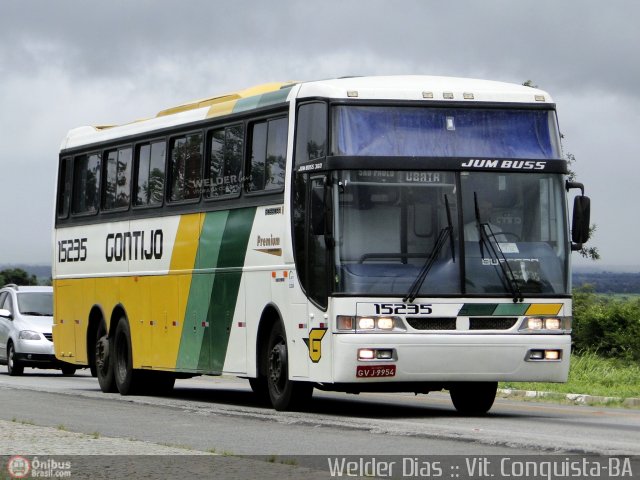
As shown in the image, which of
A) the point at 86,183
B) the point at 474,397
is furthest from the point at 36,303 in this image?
the point at 474,397

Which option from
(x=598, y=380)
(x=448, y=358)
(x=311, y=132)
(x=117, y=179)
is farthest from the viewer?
(x=598, y=380)

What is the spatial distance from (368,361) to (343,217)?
1.60 metres

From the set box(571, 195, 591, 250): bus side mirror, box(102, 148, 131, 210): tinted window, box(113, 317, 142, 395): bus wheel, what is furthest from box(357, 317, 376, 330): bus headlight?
box(102, 148, 131, 210): tinted window

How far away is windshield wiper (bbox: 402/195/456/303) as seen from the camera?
16.9m

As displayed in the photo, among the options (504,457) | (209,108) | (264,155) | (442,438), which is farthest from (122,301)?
(504,457)

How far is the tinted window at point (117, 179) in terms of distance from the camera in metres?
23.7

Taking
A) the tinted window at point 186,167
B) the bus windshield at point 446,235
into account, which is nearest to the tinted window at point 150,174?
the tinted window at point 186,167

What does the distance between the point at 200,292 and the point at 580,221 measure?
18.9 feet

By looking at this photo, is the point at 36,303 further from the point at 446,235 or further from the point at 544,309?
the point at 544,309

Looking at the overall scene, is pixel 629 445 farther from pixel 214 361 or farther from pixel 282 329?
pixel 214 361

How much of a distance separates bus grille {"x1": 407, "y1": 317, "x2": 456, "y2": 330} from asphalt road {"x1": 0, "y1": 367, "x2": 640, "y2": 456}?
3.33 ft

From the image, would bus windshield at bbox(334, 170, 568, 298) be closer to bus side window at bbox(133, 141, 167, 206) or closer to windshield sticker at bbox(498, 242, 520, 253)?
windshield sticker at bbox(498, 242, 520, 253)

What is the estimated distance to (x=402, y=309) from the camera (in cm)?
1689

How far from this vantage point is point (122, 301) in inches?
940
